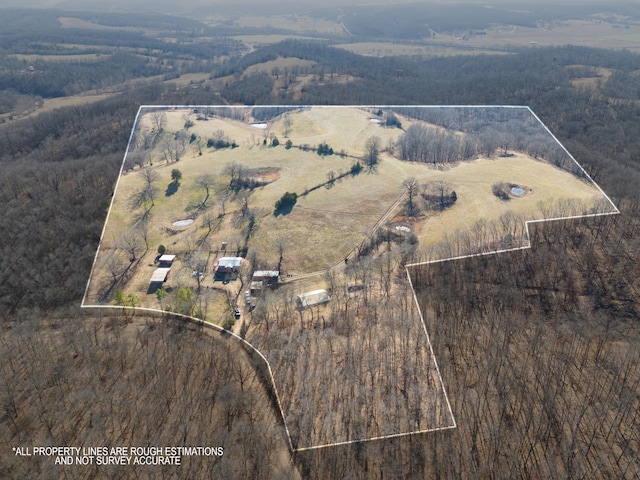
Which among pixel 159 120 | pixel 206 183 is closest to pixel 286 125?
pixel 159 120

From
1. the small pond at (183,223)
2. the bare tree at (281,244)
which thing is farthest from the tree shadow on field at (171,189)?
the bare tree at (281,244)

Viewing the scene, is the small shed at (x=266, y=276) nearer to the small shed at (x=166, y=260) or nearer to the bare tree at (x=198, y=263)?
the bare tree at (x=198, y=263)

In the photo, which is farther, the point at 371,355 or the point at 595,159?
the point at 595,159

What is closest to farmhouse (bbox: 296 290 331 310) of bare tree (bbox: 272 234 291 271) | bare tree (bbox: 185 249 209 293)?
bare tree (bbox: 272 234 291 271)

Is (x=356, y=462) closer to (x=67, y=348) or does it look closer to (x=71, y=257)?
(x=67, y=348)

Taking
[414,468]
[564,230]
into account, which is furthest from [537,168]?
[414,468]

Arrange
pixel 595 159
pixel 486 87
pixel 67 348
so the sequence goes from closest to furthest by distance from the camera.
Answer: pixel 67 348, pixel 595 159, pixel 486 87

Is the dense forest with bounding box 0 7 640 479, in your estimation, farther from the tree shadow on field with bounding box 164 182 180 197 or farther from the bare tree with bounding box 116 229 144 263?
the tree shadow on field with bounding box 164 182 180 197
